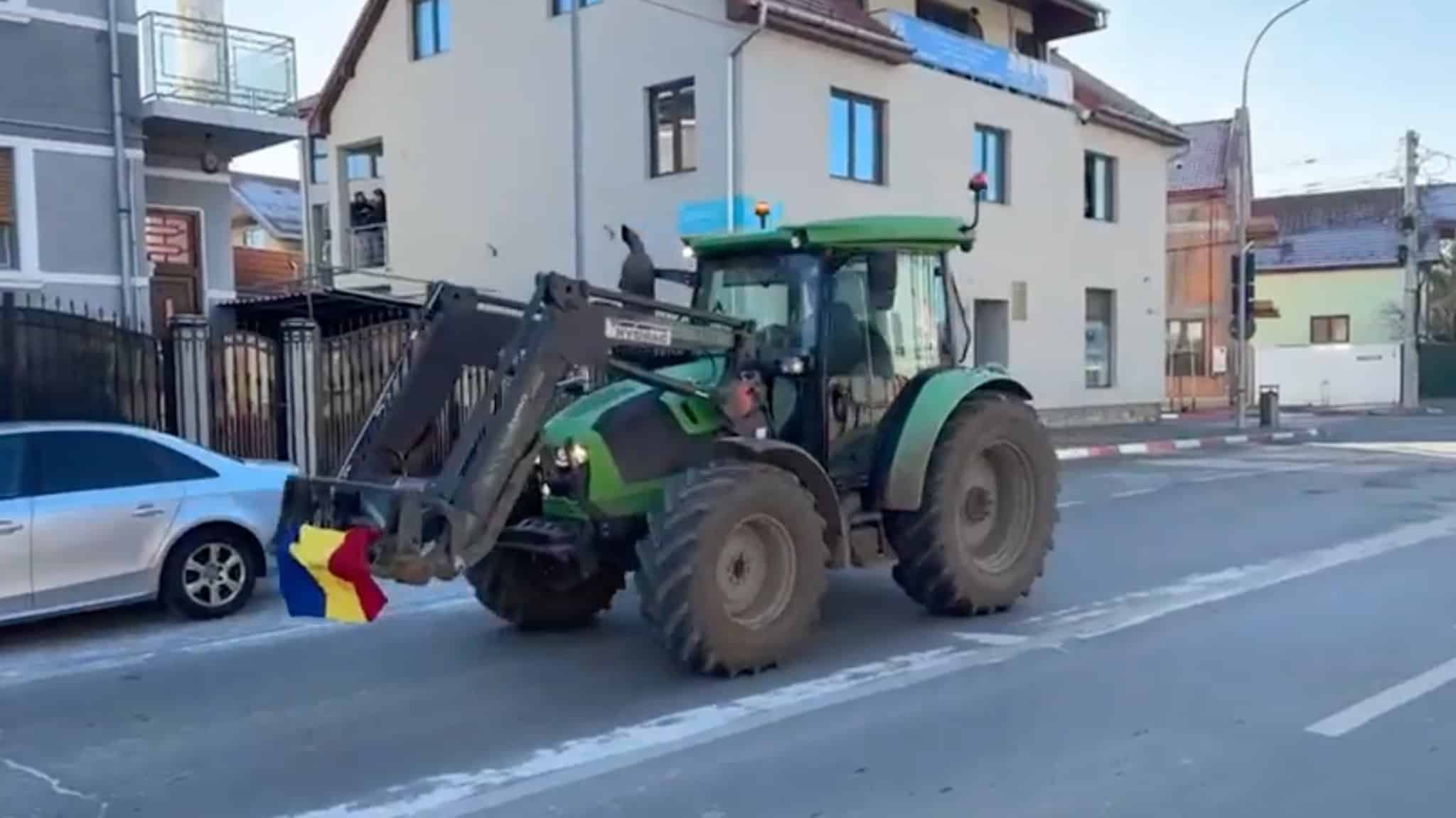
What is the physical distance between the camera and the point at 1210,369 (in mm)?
39438

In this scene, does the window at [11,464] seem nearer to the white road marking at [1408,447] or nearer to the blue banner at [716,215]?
the blue banner at [716,215]

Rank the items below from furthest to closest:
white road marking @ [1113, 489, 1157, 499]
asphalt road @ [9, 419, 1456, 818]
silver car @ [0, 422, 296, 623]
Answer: white road marking @ [1113, 489, 1157, 499] < silver car @ [0, 422, 296, 623] < asphalt road @ [9, 419, 1456, 818]

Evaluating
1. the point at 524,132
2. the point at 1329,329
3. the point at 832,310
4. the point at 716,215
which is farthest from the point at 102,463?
the point at 1329,329

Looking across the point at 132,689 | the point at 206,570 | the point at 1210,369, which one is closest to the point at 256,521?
the point at 206,570

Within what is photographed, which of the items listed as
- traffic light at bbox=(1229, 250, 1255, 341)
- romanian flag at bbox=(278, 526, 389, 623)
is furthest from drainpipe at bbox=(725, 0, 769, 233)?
romanian flag at bbox=(278, 526, 389, 623)

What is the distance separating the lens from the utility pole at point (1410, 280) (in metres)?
35.6

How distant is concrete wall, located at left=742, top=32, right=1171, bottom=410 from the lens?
67.0 feet

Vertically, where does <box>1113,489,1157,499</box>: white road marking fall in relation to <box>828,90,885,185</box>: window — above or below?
below

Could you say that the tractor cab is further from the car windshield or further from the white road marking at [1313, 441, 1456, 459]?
the white road marking at [1313, 441, 1456, 459]

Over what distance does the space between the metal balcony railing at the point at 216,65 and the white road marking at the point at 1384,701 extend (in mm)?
14683

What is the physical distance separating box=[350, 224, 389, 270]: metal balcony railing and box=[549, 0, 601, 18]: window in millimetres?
6749

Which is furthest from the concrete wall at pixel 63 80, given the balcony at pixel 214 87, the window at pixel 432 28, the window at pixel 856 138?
the window at pixel 856 138

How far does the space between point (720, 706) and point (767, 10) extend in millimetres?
15229

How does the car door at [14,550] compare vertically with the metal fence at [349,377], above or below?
below
